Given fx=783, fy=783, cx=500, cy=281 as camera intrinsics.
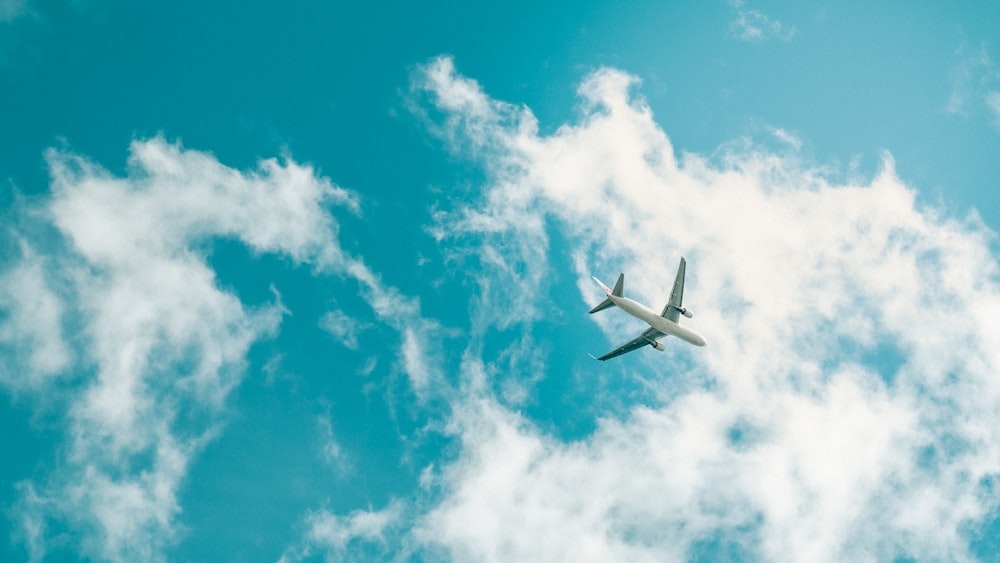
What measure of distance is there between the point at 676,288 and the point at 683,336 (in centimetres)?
711

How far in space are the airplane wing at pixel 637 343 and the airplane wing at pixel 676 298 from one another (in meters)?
8.54

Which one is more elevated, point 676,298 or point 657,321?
point 676,298

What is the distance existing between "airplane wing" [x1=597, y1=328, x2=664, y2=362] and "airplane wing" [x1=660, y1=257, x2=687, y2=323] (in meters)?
8.54

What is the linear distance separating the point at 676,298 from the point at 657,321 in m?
4.70

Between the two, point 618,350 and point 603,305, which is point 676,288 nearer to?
point 603,305

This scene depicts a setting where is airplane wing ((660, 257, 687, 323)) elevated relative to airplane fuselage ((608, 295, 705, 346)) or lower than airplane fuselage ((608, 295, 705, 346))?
elevated

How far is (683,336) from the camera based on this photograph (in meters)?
114

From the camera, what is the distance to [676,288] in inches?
4451

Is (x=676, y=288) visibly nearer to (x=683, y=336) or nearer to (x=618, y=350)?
(x=683, y=336)

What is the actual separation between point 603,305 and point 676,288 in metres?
11.1

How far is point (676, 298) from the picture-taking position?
113250 mm

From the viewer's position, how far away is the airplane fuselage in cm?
10874

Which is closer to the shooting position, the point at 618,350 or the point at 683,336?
the point at 683,336

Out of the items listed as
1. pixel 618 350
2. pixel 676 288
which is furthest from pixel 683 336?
pixel 618 350
